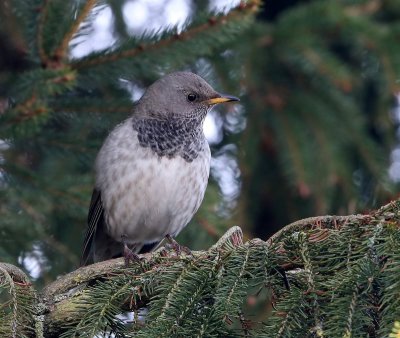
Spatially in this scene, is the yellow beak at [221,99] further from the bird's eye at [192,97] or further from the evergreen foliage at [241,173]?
the evergreen foliage at [241,173]

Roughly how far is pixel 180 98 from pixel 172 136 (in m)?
0.42

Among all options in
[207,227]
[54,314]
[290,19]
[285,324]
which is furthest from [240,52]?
[285,324]

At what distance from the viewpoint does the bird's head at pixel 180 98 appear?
192 inches

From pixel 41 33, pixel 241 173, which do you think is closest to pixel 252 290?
pixel 41 33

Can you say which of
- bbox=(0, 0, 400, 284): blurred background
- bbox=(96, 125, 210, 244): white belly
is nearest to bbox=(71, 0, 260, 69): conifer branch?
bbox=(0, 0, 400, 284): blurred background

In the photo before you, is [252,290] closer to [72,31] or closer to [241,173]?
[72,31]

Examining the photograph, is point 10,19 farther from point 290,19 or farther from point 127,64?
point 290,19

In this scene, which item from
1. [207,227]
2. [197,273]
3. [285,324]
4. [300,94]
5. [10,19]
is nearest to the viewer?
[285,324]

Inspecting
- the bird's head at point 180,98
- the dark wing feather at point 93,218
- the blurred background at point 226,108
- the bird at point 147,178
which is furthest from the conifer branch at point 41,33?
the bird's head at point 180,98

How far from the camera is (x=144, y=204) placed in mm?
4527

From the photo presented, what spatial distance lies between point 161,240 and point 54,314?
79.2 inches

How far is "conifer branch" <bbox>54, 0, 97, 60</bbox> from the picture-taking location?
364 centimetres

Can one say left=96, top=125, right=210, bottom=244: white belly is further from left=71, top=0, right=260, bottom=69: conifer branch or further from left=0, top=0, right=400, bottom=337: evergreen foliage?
left=71, top=0, right=260, bottom=69: conifer branch

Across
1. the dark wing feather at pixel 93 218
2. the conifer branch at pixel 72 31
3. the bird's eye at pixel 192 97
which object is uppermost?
the conifer branch at pixel 72 31
